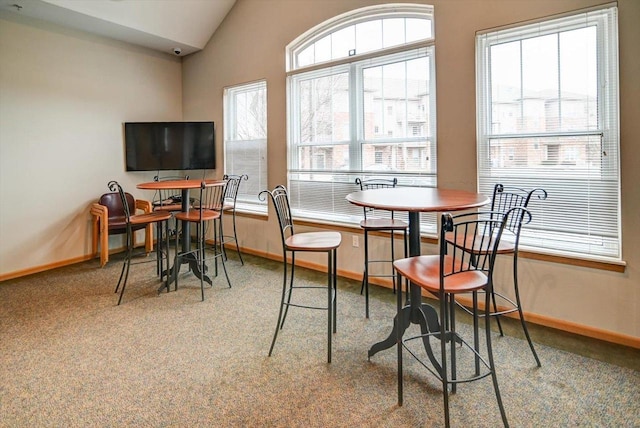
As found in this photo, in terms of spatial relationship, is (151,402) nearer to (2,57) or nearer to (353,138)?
(353,138)

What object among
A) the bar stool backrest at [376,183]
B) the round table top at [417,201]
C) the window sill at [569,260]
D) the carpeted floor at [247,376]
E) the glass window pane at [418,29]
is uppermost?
the glass window pane at [418,29]

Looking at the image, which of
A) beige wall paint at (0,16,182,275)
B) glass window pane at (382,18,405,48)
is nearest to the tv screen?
beige wall paint at (0,16,182,275)

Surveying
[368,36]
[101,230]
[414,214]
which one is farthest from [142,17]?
[414,214]

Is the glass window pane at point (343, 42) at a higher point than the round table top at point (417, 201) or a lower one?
higher

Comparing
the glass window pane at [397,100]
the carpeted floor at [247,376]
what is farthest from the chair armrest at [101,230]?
the glass window pane at [397,100]

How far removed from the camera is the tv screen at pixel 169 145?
4.89 metres

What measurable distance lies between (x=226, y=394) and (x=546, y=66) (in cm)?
308

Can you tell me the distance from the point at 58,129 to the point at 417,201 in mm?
4267

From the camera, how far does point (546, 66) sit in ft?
8.85

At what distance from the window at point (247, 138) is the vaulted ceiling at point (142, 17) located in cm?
87

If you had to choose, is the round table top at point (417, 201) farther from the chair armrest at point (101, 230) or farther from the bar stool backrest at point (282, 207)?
the chair armrest at point (101, 230)

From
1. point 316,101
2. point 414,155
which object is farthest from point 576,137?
point 316,101

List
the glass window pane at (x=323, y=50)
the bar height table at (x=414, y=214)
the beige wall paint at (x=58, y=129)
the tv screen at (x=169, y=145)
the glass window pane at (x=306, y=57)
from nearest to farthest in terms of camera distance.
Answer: the bar height table at (x=414, y=214) → the beige wall paint at (x=58, y=129) → the glass window pane at (x=323, y=50) → the glass window pane at (x=306, y=57) → the tv screen at (x=169, y=145)

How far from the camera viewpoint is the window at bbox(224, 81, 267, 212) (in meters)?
4.71
